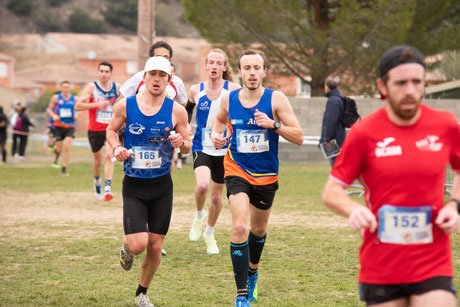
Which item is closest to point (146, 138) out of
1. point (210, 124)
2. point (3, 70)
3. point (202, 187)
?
point (210, 124)

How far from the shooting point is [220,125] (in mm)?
6258

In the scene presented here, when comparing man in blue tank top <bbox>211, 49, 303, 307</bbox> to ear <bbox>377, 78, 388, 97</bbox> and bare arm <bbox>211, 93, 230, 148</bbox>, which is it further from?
ear <bbox>377, 78, 388, 97</bbox>

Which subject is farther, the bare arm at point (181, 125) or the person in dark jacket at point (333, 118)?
the person in dark jacket at point (333, 118)

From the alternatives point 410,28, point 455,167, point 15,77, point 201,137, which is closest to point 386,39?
point 410,28

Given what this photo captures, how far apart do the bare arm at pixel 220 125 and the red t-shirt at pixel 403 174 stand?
269 cm

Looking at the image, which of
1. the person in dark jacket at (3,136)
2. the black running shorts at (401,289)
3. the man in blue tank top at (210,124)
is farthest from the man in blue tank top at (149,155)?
the person in dark jacket at (3,136)

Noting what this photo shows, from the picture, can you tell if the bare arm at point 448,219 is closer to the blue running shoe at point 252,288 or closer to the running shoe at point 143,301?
the blue running shoe at point 252,288

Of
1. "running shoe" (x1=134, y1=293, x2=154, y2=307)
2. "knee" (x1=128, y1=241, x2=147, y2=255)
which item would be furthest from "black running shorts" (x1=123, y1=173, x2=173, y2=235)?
"running shoe" (x1=134, y1=293, x2=154, y2=307)

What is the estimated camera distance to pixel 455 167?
351cm

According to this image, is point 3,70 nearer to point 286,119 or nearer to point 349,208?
point 286,119

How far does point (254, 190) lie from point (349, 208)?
8.68ft

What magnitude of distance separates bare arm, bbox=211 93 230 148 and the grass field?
137cm

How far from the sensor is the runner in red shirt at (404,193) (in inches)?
130

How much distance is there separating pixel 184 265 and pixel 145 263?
1.70 meters
